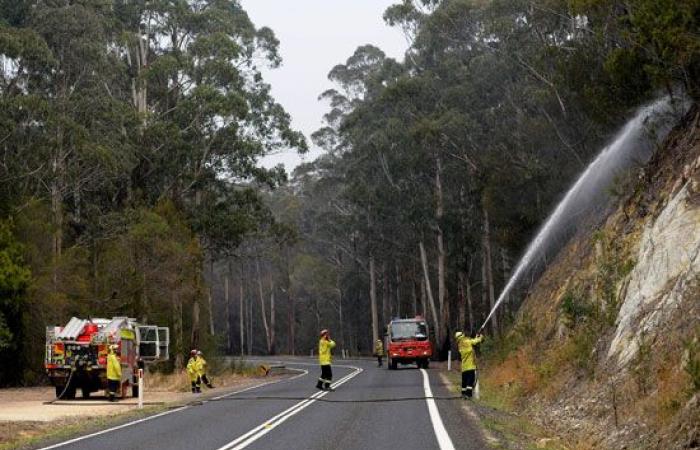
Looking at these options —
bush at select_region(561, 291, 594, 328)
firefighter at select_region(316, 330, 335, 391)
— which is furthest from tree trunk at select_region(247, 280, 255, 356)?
bush at select_region(561, 291, 594, 328)

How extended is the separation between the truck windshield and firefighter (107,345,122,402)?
18702mm

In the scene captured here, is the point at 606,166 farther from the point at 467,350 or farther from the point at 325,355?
the point at 467,350

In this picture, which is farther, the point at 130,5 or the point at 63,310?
the point at 130,5

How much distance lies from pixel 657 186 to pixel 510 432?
8377 millimetres

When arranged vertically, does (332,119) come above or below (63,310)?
above

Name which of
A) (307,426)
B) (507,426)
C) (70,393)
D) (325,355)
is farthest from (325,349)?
(507,426)

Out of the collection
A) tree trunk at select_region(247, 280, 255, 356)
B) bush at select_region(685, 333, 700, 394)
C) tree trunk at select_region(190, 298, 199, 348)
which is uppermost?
tree trunk at select_region(247, 280, 255, 356)

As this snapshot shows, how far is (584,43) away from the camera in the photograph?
103ft

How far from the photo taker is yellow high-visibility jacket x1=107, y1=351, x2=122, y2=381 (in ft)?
86.6

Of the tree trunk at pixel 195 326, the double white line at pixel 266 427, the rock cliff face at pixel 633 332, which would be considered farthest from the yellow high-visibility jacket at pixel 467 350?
the tree trunk at pixel 195 326

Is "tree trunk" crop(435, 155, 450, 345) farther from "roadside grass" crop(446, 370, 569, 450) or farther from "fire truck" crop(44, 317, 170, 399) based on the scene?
"roadside grass" crop(446, 370, 569, 450)

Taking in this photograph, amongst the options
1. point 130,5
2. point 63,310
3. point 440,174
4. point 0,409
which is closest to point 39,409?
point 0,409

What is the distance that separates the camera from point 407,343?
4381cm

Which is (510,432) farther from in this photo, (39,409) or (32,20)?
(32,20)
